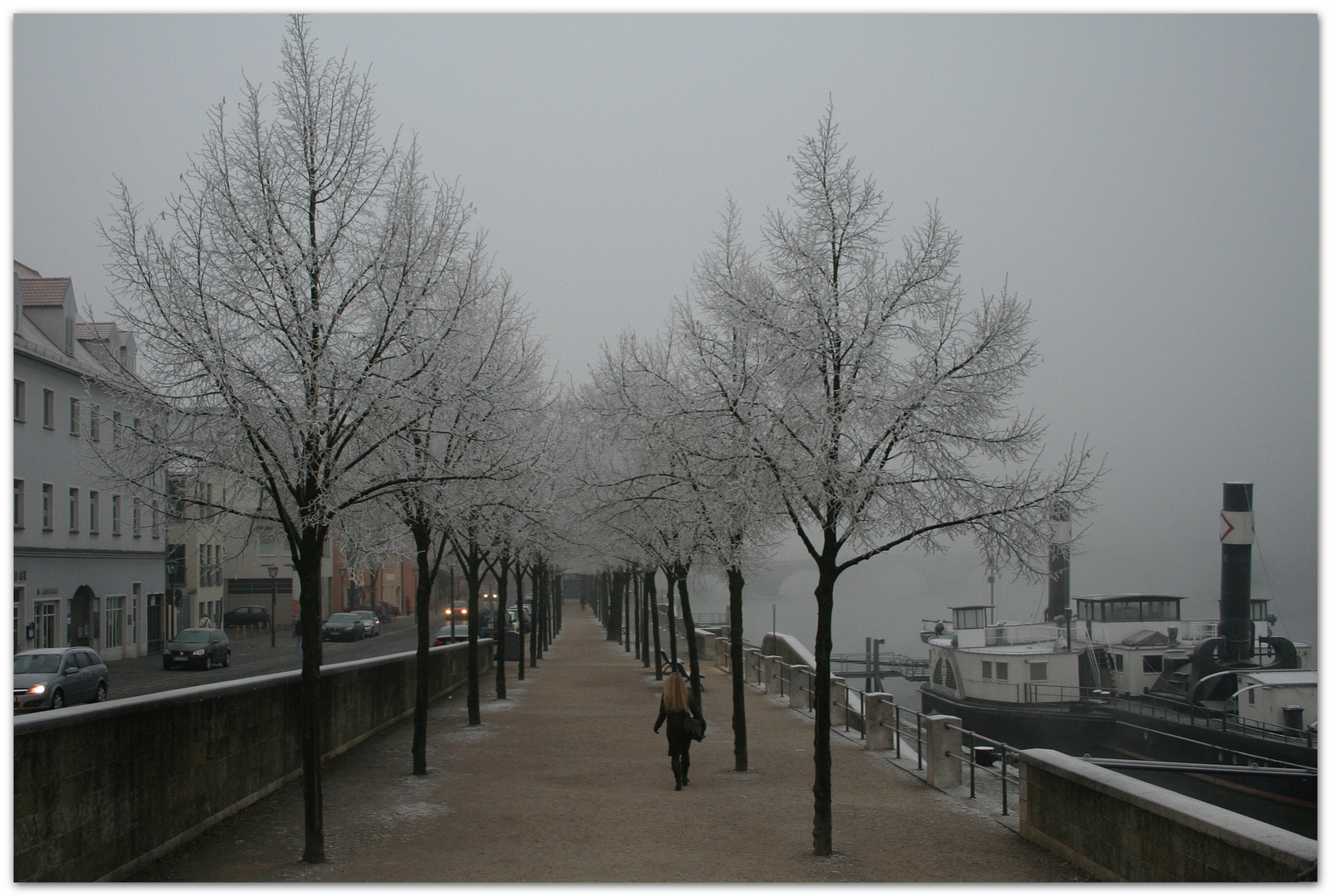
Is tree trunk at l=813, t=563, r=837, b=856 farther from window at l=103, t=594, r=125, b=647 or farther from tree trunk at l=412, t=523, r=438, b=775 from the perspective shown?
window at l=103, t=594, r=125, b=647

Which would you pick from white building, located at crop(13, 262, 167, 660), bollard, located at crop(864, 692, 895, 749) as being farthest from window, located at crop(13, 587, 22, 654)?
bollard, located at crop(864, 692, 895, 749)

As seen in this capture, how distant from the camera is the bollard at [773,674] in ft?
82.7

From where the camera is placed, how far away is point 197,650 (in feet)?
124

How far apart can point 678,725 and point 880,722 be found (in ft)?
15.6

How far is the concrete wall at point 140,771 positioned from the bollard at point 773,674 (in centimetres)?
1458

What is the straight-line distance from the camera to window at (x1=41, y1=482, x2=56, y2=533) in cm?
3123

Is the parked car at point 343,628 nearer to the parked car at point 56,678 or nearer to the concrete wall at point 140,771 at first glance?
the parked car at point 56,678

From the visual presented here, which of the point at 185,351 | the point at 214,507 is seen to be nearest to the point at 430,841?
the point at 214,507

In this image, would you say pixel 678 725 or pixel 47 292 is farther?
pixel 47 292

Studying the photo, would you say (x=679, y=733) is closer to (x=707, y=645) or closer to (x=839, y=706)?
(x=839, y=706)

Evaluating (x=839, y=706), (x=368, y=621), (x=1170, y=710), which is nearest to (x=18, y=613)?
(x=839, y=706)

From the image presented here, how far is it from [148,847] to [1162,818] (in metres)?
7.46

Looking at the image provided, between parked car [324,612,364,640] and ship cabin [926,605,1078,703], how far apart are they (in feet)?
101

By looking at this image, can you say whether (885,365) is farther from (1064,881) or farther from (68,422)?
(68,422)
